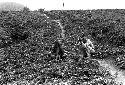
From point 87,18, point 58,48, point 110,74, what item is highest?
point 87,18

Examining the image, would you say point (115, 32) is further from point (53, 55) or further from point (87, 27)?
point (53, 55)

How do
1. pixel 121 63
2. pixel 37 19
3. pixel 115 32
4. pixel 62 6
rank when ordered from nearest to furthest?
pixel 121 63, pixel 115 32, pixel 37 19, pixel 62 6

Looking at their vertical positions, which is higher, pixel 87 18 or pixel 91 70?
pixel 87 18

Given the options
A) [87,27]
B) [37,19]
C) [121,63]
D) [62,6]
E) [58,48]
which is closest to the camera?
[121,63]

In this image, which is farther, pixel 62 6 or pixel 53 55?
pixel 62 6

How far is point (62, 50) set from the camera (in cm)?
1920

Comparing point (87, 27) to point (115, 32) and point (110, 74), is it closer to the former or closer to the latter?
point (115, 32)

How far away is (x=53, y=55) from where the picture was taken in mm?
19047

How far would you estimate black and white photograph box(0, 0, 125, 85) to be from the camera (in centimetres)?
1559

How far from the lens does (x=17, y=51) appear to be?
20516mm

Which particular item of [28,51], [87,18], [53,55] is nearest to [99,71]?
[53,55]

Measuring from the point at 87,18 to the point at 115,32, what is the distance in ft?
23.4

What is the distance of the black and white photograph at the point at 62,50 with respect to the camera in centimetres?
1559

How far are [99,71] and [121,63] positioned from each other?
9.11 feet
